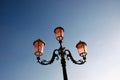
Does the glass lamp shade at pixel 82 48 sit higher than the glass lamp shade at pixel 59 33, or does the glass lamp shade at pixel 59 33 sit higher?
the glass lamp shade at pixel 59 33

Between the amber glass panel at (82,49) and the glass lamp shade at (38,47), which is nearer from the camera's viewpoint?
the glass lamp shade at (38,47)

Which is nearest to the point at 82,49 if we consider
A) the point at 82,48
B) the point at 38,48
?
the point at 82,48

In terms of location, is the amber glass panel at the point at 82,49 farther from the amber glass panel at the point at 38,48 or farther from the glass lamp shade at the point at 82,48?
the amber glass panel at the point at 38,48

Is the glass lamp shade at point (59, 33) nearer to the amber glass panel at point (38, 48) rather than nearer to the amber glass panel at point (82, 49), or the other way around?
the amber glass panel at point (38, 48)

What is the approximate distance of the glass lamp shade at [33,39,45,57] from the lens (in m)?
8.43

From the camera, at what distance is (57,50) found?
331 inches

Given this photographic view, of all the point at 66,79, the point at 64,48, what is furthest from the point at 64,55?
the point at 66,79

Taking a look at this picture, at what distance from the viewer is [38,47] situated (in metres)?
8.52

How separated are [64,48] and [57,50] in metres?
0.34

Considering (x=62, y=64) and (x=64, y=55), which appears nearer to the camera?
(x=62, y=64)

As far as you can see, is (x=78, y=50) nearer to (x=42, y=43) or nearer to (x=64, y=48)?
(x=64, y=48)

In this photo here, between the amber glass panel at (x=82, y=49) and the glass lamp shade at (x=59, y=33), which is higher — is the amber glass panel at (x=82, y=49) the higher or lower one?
the lower one

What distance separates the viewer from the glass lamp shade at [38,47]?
Result: 843 cm

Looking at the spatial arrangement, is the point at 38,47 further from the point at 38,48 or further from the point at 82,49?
the point at 82,49
